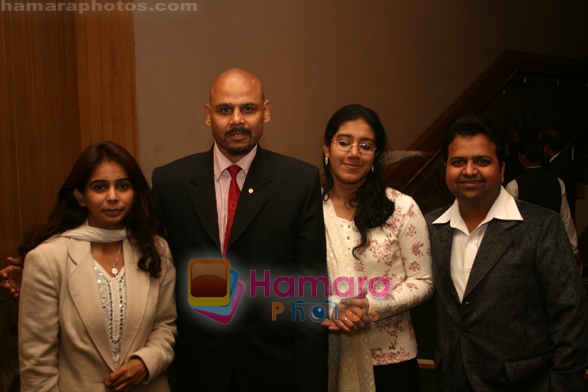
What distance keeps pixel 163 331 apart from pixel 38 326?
0.37m

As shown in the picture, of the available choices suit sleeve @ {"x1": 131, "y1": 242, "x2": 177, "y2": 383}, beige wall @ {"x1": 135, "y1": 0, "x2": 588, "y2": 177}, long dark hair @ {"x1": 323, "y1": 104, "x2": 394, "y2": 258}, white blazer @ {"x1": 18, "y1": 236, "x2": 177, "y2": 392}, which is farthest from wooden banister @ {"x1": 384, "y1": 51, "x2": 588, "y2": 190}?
white blazer @ {"x1": 18, "y1": 236, "x2": 177, "y2": 392}

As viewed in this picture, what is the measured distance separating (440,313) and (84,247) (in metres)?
1.23

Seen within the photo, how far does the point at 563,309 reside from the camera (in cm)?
166

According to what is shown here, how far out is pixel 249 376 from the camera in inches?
66.5

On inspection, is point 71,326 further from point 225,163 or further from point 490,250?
point 490,250

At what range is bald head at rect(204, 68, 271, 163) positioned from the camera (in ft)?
5.74

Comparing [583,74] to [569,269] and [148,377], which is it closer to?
[569,269]

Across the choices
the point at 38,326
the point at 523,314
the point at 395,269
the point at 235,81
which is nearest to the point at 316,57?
the point at 235,81

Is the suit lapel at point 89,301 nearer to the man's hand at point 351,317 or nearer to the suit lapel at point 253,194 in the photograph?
the suit lapel at point 253,194

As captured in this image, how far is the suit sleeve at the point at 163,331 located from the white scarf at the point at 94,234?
156 millimetres

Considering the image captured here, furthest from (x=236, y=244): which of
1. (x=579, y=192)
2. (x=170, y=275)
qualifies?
(x=579, y=192)

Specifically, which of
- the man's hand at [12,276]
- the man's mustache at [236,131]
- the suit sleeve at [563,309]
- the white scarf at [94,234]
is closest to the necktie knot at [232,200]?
the man's mustache at [236,131]

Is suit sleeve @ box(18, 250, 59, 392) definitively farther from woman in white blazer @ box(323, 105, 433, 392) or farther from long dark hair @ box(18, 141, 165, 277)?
woman in white blazer @ box(323, 105, 433, 392)

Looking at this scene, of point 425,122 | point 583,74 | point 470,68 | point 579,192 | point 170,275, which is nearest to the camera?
point 170,275
